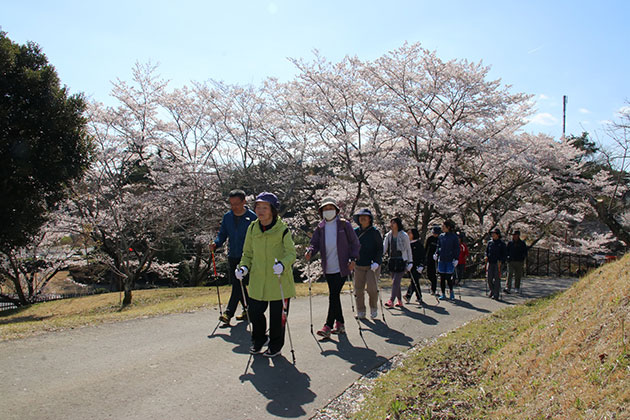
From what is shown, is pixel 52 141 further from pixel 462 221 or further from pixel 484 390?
pixel 462 221

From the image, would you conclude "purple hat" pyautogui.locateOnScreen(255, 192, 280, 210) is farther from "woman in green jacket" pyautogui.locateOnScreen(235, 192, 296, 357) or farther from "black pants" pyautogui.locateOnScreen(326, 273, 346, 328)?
"black pants" pyautogui.locateOnScreen(326, 273, 346, 328)

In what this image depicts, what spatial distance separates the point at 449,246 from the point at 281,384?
6565 millimetres

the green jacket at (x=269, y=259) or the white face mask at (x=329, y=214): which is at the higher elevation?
the white face mask at (x=329, y=214)

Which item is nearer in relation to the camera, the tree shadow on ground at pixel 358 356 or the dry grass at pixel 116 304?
the tree shadow on ground at pixel 358 356

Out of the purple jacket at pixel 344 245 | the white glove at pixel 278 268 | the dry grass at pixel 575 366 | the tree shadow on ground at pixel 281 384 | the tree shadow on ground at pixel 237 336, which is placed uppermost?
the purple jacket at pixel 344 245

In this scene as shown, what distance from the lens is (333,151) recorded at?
17.4 meters

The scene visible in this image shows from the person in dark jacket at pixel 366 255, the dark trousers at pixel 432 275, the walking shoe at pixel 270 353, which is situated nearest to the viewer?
the walking shoe at pixel 270 353

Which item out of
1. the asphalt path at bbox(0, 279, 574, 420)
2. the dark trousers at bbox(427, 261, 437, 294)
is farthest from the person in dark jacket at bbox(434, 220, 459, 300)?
the asphalt path at bbox(0, 279, 574, 420)

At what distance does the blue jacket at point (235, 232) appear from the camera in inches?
255

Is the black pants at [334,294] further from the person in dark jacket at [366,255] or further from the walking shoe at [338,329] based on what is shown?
the person in dark jacket at [366,255]

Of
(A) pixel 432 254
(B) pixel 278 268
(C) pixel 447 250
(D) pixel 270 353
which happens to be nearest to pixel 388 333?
(D) pixel 270 353

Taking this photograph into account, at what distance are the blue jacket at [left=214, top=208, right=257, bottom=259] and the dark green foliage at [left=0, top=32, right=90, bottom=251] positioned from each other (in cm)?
629

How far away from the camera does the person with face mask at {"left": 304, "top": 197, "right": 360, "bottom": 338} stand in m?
6.10

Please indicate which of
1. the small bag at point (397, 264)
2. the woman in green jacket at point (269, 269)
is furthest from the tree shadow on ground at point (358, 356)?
the small bag at point (397, 264)
